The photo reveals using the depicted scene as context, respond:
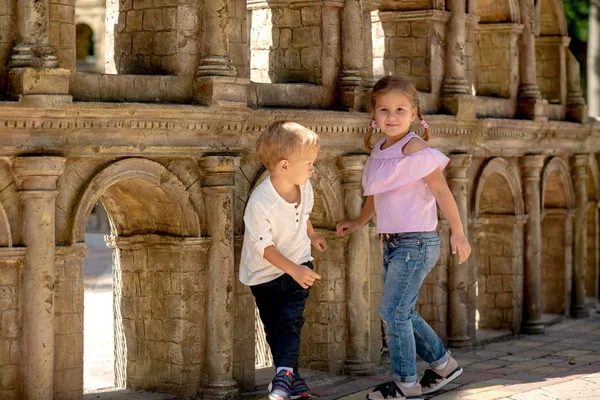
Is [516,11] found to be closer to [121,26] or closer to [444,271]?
[444,271]

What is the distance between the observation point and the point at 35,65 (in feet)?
33.1

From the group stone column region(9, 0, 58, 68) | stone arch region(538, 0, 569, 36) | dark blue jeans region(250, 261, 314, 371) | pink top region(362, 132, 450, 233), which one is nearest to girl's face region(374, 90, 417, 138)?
pink top region(362, 132, 450, 233)

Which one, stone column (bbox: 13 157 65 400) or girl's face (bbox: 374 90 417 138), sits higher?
girl's face (bbox: 374 90 417 138)

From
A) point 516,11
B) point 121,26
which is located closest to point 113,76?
point 121,26

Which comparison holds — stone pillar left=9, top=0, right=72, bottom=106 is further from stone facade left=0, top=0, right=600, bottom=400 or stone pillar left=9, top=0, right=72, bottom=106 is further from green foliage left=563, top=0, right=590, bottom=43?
green foliage left=563, top=0, right=590, bottom=43

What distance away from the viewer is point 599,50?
2556 centimetres

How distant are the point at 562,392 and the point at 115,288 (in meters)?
4.26

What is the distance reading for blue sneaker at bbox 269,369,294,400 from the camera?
9148mm

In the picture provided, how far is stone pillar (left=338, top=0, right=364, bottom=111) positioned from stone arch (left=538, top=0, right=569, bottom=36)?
247 inches

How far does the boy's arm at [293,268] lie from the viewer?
906cm

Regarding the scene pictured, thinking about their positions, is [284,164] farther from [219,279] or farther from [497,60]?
[497,60]

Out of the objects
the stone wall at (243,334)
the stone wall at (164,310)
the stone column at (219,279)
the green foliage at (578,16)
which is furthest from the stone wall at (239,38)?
the green foliage at (578,16)

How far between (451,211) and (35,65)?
340 cm

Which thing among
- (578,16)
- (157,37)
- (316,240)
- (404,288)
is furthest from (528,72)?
(578,16)
